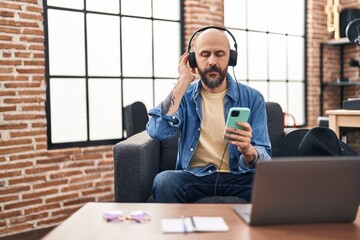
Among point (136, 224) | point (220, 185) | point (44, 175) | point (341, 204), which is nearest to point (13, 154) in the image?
point (44, 175)

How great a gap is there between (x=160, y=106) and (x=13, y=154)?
1.53 metres

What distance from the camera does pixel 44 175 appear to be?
3.22 metres

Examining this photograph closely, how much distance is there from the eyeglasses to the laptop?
279 millimetres

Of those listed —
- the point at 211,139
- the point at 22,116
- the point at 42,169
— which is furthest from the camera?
the point at 42,169

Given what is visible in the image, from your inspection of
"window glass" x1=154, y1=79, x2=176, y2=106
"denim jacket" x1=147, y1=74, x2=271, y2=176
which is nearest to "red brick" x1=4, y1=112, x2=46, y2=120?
"window glass" x1=154, y1=79, x2=176, y2=106

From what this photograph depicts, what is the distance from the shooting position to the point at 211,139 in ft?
6.64

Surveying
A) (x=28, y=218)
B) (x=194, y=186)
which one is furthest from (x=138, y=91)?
(x=194, y=186)

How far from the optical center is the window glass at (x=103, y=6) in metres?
3.59

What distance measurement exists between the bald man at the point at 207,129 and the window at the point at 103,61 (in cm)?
161

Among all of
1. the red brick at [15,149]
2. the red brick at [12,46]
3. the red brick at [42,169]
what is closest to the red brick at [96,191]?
the red brick at [42,169]

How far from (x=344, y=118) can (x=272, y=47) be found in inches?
88.7

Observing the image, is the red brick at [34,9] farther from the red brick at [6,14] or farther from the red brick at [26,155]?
the red brick at [26,155]

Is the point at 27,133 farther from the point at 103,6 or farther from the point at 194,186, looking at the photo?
the point at 194,186

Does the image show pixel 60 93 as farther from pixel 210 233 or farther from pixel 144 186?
pixel 210 233
